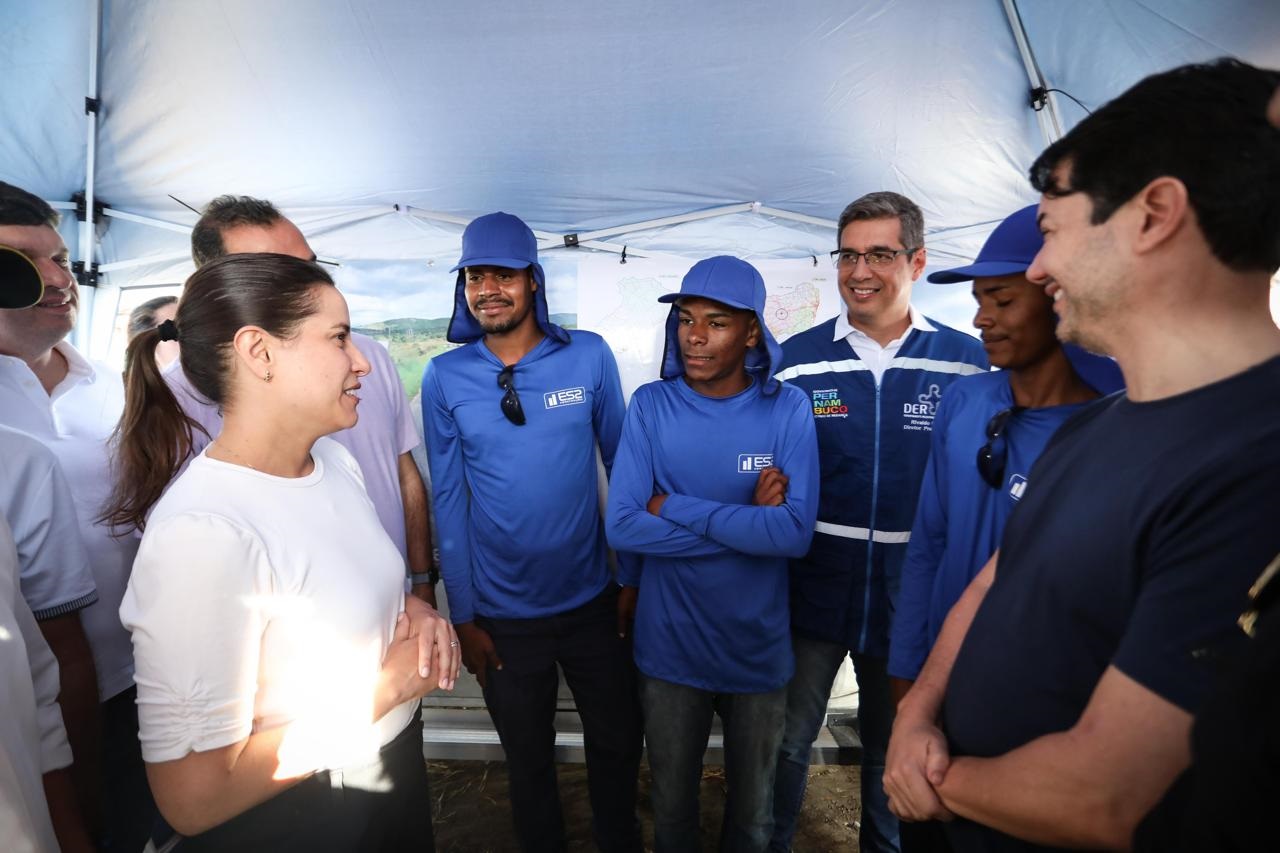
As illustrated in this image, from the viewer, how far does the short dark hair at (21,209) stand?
6.64 ft

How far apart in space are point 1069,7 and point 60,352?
14.6 ft

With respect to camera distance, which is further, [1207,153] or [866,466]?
[866,466]

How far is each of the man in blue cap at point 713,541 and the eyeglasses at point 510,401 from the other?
48cm

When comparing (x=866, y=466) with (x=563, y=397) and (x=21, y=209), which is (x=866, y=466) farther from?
(x=21, y=209)

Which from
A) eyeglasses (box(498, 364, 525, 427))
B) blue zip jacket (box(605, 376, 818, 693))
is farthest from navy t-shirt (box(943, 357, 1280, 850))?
eyeglasses (box(498, 364, 525, 427))

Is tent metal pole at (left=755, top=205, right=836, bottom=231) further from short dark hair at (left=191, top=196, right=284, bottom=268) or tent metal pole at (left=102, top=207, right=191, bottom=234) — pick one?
tent metal pole at (left=102, top=207, right=191, bottom=234)

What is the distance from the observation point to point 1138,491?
0.89m

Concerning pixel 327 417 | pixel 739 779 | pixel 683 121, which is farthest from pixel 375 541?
pixel 683 121

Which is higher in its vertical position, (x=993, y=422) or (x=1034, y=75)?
(x=1034, y=75)

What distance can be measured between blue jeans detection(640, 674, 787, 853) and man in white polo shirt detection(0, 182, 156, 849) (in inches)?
64.7

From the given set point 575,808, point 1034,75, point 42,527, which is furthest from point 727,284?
point 575,808

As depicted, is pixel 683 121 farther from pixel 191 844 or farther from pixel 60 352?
pixel 191 844

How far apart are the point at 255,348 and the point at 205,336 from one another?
0.12m

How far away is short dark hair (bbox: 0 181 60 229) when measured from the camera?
2.02 metres
